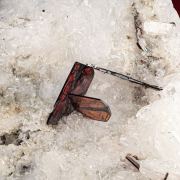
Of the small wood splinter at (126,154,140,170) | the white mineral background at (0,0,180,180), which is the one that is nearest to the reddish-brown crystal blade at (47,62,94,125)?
the white mineral background at (0,0,180,180)

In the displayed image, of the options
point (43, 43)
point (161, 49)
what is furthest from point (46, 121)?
point (161, 49)

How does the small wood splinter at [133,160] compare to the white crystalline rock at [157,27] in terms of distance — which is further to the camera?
the white crystalline rock at [157,27]

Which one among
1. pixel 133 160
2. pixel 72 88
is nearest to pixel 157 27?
pixel 72 88

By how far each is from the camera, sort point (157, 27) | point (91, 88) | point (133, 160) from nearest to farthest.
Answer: point (133, 160), point (91, 88), point (157, 27)

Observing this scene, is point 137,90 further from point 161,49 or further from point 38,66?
point 38,66

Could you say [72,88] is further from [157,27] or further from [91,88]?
[157,27]

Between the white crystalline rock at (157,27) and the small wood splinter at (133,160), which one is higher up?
the white crystalline rock at (157,27)

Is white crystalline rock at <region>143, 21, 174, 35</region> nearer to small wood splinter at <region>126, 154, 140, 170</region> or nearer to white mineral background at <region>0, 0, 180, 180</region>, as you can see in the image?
white mineral background at <region>0, 0, 180, 180</region>

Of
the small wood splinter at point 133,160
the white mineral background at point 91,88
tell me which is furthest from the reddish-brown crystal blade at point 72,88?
the small wood splinter at point 133,160

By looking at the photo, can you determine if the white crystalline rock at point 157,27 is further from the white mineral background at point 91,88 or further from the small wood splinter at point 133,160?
the small wood splinter at point 133,160

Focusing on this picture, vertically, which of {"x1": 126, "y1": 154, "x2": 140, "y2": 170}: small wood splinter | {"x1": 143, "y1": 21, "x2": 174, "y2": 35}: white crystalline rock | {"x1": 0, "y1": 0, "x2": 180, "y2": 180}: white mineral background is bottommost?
{"x1": 126, "y1": 154, "x2": 140, "y2": 170}: small wood splinter
